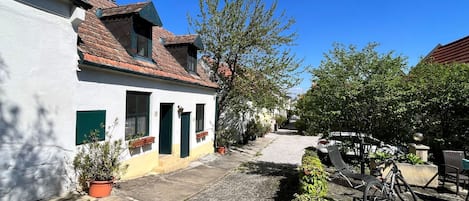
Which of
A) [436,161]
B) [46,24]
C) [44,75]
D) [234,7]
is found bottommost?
[436,161]

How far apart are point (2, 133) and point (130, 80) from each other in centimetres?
367

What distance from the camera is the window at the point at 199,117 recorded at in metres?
13.5

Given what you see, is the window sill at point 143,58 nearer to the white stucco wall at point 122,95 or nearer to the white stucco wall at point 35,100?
the white stucco wall at point 122,95

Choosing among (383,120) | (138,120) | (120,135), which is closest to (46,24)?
(120,135)

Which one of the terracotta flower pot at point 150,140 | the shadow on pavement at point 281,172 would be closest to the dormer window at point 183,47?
the terracotta flower pot at point 150,140

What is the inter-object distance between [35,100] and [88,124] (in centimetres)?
145

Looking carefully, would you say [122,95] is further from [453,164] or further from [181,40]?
[453,164]

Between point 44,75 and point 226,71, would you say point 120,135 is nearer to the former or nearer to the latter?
point 44,75

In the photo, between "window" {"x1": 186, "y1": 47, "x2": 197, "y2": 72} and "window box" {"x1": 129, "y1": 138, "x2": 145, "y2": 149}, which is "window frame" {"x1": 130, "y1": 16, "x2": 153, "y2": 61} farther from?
"window" {"x1": 186, "y1": 47, "x2": 197, "y2": 72}

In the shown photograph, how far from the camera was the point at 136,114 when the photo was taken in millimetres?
8555

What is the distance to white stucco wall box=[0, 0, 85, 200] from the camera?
187 inches

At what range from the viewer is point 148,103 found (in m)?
9.13

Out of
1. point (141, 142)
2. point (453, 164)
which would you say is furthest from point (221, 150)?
point (453, 164)

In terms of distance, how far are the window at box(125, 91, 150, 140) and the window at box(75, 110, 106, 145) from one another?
44.1 inches
